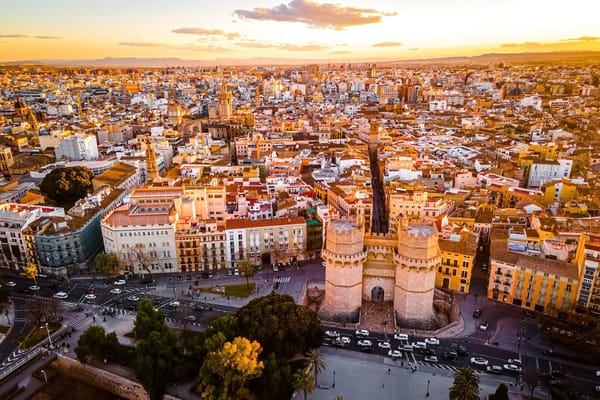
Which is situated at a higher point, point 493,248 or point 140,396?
point 493,248

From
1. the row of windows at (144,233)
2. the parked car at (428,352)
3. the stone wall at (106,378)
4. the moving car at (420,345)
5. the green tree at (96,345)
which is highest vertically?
the row of windows at (144,233)

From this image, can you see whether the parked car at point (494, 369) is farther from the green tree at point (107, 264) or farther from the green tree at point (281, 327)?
the green tree at point (107, 264)

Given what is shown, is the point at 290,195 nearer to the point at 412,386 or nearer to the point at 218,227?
the point at 218,227

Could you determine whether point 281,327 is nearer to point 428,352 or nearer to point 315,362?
point 315,362

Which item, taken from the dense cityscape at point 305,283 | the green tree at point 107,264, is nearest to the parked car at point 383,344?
the dense cityscape at point 305,283

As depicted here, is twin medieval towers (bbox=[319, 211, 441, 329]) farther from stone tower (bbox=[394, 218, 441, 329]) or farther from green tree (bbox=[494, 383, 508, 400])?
green tree (bbox=[494, 383, 508, 400])

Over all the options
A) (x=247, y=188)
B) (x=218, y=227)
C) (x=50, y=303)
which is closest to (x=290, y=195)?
(x=247, y=188)

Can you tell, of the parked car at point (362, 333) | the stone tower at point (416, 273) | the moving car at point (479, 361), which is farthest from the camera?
the parked car at point (362, 333)
